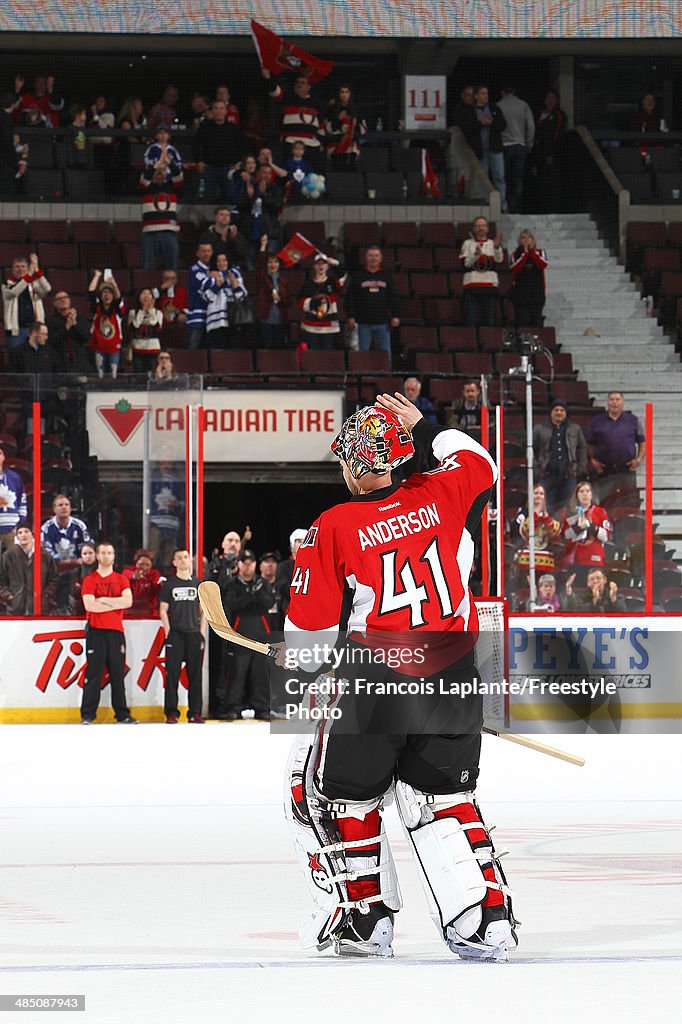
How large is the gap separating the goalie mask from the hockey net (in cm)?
712

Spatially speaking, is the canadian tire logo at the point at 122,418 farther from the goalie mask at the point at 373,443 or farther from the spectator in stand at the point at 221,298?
the goalie mask at the point at 373,443

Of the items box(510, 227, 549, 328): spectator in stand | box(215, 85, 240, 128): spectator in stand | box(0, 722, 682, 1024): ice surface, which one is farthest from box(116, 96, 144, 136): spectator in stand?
box(0, 722, 682, 1024): ice surface

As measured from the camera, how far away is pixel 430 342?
682 inches

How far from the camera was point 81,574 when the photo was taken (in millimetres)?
12844

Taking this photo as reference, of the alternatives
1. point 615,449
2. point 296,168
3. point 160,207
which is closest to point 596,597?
point 615,449

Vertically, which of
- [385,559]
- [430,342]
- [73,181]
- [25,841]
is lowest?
[25,841]

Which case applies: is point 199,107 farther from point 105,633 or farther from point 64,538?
point 105,633

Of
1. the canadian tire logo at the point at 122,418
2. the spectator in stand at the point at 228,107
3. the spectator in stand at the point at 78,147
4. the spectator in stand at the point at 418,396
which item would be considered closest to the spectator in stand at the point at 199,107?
the spectator in stand at the point at 228,107

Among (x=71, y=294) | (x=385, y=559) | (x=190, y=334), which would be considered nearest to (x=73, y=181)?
(x=71, y=294)

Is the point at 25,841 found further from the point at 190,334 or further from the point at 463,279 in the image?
the point at 463,279

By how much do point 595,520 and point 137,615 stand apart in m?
3.79

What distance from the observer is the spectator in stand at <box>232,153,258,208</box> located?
1822cm

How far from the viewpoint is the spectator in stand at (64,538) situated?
12.7 m

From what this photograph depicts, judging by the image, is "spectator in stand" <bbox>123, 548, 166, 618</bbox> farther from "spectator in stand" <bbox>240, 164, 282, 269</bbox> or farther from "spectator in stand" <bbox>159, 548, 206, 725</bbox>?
"spectator in stand" <bbox>240, 164, 282, 269</bbox>
